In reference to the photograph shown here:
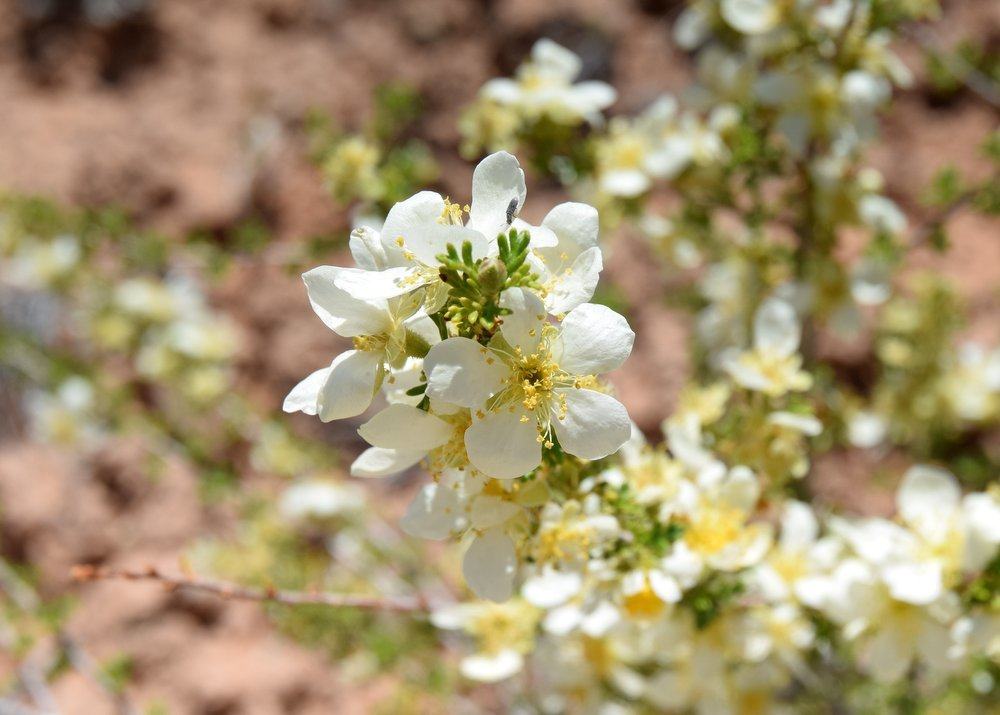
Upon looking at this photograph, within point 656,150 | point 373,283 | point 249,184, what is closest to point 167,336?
point 249,184

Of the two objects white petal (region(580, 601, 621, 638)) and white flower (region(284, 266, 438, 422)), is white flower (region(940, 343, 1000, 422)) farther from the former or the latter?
white flower (region(284, 266, 438, 422))

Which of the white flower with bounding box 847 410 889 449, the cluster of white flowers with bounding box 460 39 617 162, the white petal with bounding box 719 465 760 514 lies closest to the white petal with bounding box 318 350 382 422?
the white petal with bounding box 719 465 760 514

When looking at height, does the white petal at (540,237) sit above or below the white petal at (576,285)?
above

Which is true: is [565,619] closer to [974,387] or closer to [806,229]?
[806,229]

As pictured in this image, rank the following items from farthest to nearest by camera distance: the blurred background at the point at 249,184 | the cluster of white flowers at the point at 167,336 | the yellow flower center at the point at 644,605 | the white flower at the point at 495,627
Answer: the blurred background at the point at 249,184, the cluster of white flowers at the point at 167,336, the white flower at the point at 495,627, the yellow flower center at the point at 644,605

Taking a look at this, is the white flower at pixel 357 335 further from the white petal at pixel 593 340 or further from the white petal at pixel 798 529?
the white petal at pixel 798 529

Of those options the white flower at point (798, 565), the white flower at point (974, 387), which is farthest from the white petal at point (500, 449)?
the white flower at point (974, 387)
